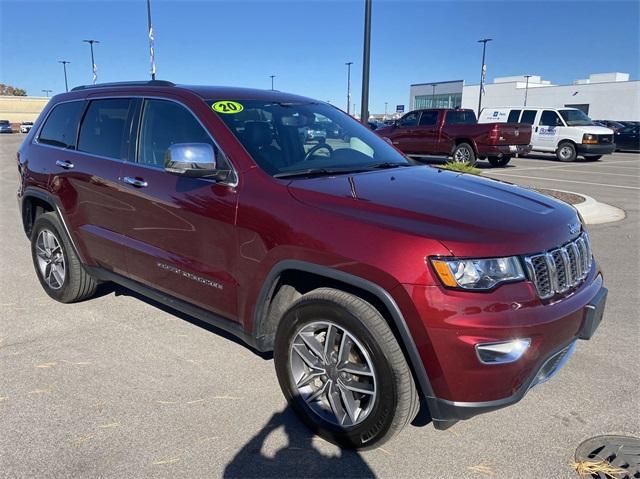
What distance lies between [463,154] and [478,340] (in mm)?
15177

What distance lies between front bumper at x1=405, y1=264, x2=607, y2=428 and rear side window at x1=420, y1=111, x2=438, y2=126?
15.5 metres

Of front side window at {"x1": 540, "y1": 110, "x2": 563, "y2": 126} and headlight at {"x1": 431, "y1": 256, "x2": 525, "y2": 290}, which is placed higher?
front side window at {"x1": 540, "y1": 110, "x2": 563, "y2": 126}

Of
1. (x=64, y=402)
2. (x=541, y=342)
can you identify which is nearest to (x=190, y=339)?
(x=64, y=402)

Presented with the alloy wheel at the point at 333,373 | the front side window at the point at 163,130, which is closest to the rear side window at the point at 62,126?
the front side window at the point at 163,130

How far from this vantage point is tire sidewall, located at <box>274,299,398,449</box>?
2.53 meters

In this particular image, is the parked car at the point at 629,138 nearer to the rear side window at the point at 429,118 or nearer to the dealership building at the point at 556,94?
the rear side window at the point at 429,118

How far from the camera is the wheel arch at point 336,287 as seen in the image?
244 cm

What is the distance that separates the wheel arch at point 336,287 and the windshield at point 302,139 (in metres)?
0.61

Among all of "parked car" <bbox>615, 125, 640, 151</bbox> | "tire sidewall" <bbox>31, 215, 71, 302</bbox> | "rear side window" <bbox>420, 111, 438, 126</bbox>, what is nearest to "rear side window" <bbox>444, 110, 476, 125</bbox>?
"rear side window" <bbox>420, 111, 438, 126</bbox>

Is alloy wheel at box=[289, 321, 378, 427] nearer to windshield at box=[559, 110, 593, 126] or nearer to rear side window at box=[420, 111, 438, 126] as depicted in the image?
rear side window at box=[420, 111, 438, 126]

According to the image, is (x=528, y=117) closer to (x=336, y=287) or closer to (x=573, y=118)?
(x=573, y=118)

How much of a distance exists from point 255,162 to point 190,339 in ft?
5.50

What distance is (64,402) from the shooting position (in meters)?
3.25

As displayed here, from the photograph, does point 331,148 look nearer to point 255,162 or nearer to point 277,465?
point 255,162
